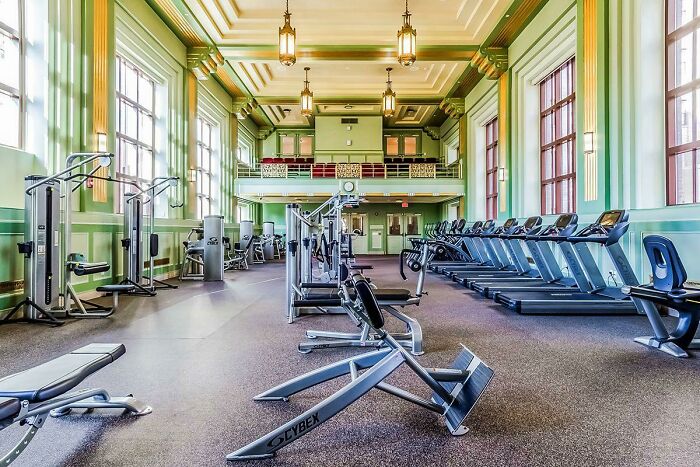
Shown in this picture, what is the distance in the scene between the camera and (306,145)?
17.8 metres

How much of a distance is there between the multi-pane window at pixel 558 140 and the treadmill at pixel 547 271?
2001 millimetres

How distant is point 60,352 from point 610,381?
4156 millimetres

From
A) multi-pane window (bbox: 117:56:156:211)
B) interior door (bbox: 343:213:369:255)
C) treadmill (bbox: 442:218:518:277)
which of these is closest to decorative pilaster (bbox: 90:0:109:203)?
multi-pane window (bbox: 117:56:156:211)

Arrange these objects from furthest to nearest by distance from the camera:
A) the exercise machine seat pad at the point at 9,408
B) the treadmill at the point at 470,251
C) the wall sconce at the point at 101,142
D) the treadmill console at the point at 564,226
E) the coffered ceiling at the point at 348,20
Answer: the treadmill at the point at 470,251, the coffered ceiling at the point at 348,20, the wall sconce at the point at 101,142, the treadmill console at the point at 564,226, the exercise machine seat pad at the point at 9,408

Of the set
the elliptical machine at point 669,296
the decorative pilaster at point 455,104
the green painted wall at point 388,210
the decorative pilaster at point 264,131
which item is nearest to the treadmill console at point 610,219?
the elliptical machine at point 669,296

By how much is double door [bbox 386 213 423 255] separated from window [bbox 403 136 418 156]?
9.13ft

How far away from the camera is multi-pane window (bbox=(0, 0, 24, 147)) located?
4.88 metres

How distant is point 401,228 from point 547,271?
11.3m

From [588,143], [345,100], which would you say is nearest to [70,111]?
[588,143]

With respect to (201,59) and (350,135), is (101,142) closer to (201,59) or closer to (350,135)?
(201,59)

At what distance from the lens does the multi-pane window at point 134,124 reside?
7.35 m

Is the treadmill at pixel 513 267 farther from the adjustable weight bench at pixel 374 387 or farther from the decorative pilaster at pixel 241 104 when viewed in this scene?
the decorative pilaster at pixel 241 104

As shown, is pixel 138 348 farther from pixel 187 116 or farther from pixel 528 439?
pixel 187 116

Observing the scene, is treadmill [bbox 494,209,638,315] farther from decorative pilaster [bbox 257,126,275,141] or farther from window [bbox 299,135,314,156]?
decorative pilaster [bbox 257,126,275,141]
